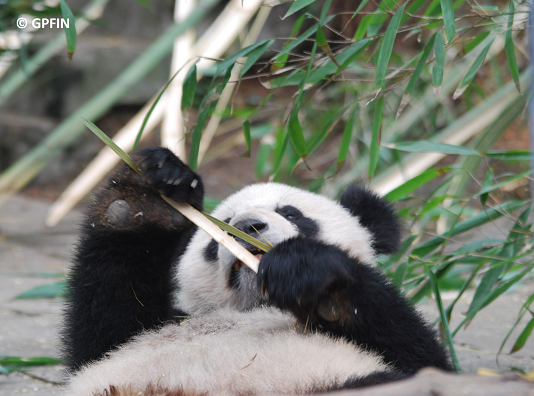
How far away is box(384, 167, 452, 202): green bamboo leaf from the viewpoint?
2084mm

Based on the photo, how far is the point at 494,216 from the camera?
208cm

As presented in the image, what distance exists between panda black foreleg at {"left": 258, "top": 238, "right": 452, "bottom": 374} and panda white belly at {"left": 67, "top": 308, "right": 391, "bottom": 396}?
1.9 inches

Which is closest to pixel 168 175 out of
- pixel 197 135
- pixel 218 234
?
pixel 218 234

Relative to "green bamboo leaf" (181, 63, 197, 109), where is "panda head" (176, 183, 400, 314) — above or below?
below

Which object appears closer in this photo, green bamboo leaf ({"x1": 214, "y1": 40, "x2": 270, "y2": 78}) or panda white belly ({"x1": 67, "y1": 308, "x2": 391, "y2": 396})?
panda white belly ({"x1": 67, "y1": 308, "x2": 391, "y2": 396})

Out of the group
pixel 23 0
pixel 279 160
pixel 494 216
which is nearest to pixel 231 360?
pixel 279 160

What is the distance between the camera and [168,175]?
60.6 inches

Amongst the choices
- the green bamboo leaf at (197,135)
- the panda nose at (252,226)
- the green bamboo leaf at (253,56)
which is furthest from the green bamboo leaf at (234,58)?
the panda nose at (252,226)

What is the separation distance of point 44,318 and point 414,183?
1.88 metres

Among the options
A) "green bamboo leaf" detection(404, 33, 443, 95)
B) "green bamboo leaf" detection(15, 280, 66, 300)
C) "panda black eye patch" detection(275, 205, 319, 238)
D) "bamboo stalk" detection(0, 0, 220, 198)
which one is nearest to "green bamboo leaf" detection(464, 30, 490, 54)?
"green bamboo leaf" detection(404, 33, 443, 95)

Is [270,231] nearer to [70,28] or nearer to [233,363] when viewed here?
[233,363]

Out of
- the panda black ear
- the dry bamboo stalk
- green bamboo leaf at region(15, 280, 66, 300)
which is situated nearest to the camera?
the dry bamboo stalk

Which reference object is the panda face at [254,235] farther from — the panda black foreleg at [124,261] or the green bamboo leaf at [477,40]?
the green bamboo leaf at [477,40]

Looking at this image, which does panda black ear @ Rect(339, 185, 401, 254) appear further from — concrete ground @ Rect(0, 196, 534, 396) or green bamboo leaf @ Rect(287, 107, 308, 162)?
concrete ground @ Rect(0, 196, 534, 396)
